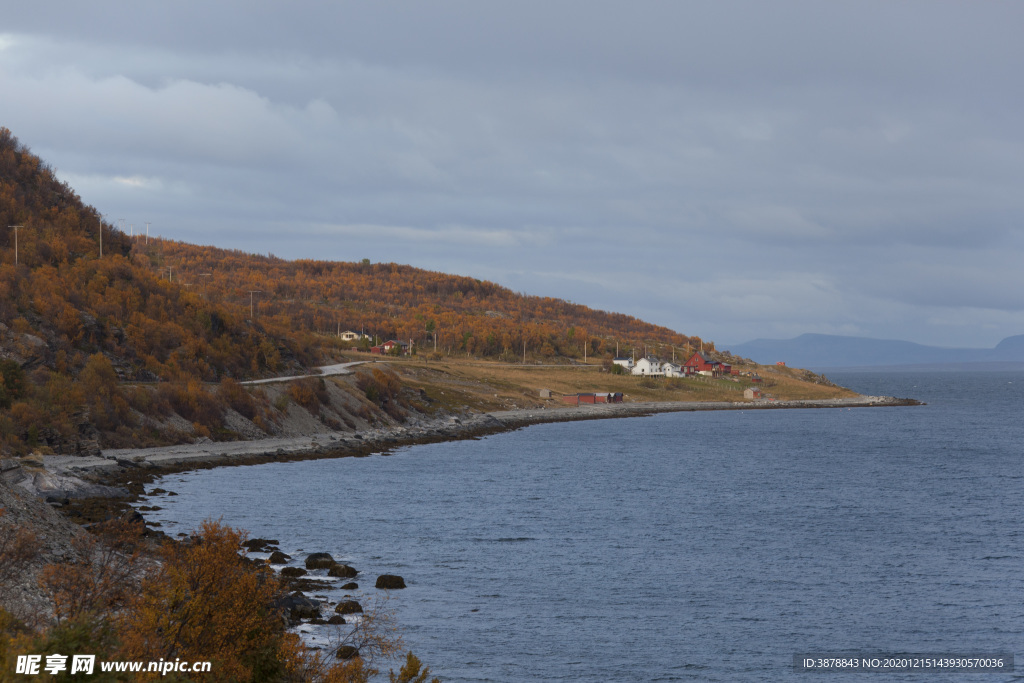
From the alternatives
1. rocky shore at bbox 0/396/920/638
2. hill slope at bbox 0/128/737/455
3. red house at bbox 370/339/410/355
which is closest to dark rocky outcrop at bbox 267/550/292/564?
rocky shore at bbox 0/396/920/638

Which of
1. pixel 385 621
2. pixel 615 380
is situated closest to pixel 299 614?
pixel 385 621

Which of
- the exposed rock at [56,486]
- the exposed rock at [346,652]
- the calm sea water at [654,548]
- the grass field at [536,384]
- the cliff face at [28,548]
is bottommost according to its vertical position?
the calm sea water at [654,548]

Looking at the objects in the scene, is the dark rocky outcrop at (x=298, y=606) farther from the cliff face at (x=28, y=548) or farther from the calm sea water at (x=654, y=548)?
the cliff face at (x=28, y=548)

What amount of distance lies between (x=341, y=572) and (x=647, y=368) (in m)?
158

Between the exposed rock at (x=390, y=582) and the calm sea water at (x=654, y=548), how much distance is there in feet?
2.21

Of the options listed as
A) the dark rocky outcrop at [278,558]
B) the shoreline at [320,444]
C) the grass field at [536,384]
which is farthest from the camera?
the grass field at [536,384]

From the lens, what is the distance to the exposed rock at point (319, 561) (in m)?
34.2

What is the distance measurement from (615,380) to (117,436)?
122168mm

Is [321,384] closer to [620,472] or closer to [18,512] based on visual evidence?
[620,472]

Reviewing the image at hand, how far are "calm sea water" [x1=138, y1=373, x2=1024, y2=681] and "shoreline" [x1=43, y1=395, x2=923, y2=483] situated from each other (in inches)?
115

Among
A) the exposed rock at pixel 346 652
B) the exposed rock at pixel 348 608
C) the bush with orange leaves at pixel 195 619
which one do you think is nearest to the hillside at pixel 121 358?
the exposed rock at pixel 348 608

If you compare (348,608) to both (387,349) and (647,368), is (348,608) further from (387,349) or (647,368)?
(647,368)

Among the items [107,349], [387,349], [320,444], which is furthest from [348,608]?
[387,349]

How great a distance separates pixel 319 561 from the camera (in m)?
34.6
